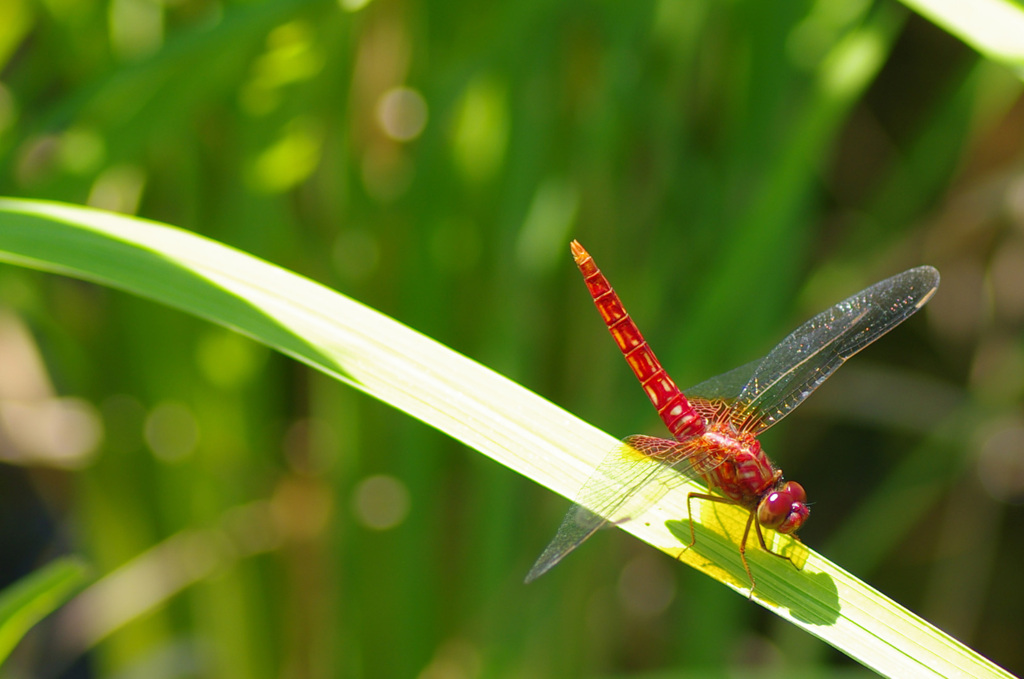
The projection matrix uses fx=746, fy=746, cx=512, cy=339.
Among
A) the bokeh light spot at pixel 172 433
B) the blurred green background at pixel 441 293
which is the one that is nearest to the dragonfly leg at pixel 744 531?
the blurred green background at pixel 441 293

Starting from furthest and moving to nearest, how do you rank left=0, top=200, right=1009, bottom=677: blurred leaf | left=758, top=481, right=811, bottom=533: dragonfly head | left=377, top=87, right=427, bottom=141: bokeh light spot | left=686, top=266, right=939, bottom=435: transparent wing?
left=377, top=87, right=427, bottom=141: bokeh light spot → left=686, top=266, right=939, bottom=435: transparent wing → left=758, top=481, right=811, bottom=533: dragonfly head → left=0, top=200, right=1009, bottom=677: blurred leaf

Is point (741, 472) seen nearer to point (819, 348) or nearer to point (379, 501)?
point (819, 348)

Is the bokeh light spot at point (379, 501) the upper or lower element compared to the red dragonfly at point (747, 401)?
upper

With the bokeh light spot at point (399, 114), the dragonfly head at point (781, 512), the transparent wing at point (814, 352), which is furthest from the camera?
the bokeh light spot at point (399, 114)

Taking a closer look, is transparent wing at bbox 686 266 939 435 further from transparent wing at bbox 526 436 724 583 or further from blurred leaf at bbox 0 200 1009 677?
blurred leaf at bbox 0 200 1009 677

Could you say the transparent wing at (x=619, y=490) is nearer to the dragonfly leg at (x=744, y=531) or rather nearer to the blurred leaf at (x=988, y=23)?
the dragonfly leg at (x=744, y=531)

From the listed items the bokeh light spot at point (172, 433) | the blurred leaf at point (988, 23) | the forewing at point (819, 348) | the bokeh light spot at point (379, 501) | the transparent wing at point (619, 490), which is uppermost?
the bokeh light spot at point (172, 433)

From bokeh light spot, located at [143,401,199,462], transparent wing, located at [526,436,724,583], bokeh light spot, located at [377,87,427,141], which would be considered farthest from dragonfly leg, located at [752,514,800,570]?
bokeh light spot, located at [143,401,199,462]

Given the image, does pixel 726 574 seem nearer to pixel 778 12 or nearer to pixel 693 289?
pixel 693 289
